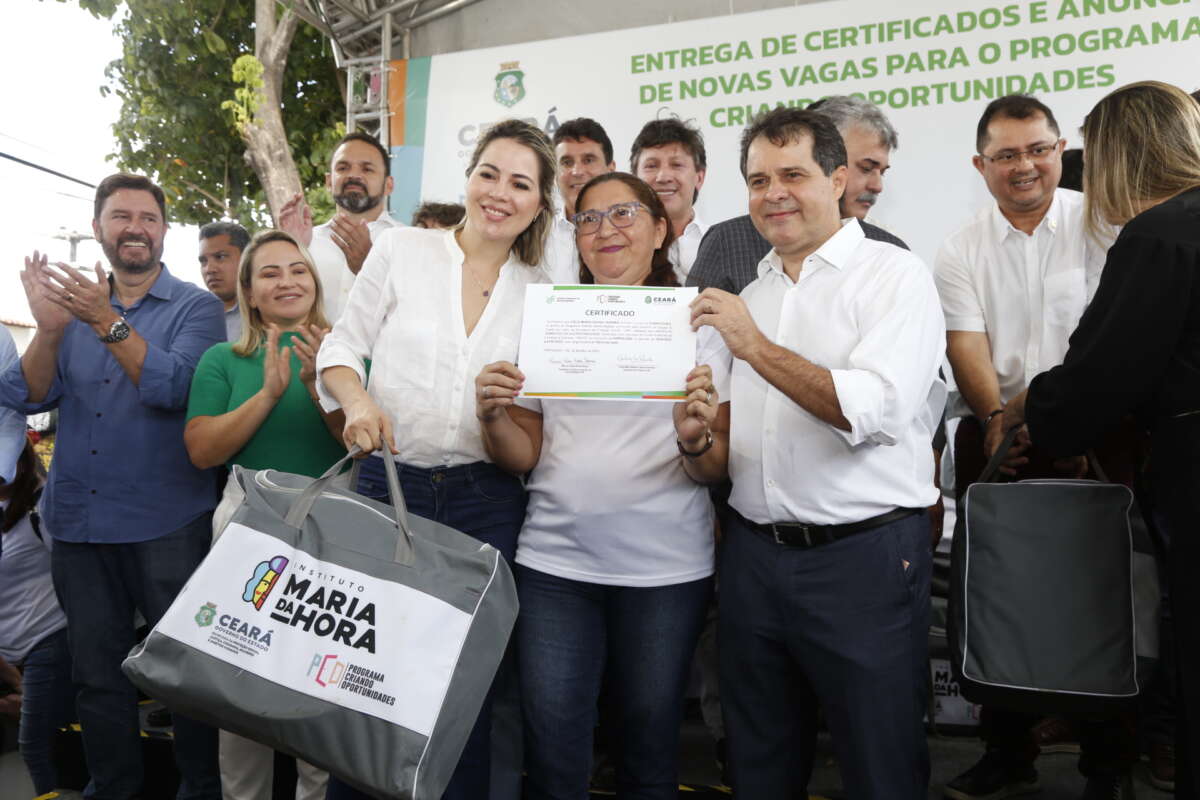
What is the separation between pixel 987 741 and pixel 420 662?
2274mm

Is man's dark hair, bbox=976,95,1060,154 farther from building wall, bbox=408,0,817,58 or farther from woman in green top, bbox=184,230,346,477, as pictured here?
building wall, bbox=408,0,817,58

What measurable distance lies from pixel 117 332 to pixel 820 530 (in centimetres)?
245

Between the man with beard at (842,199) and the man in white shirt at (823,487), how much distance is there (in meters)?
0.44

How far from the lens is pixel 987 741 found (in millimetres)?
3074

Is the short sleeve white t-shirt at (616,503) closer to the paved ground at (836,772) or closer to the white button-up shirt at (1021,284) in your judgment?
the white button-up shirt at (1021,284)

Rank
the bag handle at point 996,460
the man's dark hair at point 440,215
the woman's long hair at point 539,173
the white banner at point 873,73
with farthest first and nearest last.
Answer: the white banner at point 873,73
the man's dark hair at point 440,215
the woman's long hair at point 539,173
the bag handle at point 996,460

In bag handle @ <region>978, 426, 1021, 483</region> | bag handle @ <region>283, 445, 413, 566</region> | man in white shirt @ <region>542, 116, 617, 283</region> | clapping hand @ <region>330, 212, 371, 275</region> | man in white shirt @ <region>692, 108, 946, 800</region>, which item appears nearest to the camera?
bag handle @ <region>283, 445, 413, 566</region>

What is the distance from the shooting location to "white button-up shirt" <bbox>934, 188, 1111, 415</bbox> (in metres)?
2.81

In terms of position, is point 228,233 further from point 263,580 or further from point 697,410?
point 697,410

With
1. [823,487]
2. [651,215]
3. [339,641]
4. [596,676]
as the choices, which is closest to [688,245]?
[651,215]

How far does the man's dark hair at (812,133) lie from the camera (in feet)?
6.91

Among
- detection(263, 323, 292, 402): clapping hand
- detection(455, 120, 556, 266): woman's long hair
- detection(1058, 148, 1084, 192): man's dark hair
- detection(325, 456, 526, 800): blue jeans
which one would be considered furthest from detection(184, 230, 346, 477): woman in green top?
detection(1058, 148, 1084, 192): man's dark hair

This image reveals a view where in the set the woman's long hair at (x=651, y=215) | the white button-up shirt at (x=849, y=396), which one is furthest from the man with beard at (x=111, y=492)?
the white button-up shirt at (x=849, y=396)

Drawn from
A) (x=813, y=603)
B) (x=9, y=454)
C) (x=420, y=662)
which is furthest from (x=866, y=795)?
(x=9, y=454)
